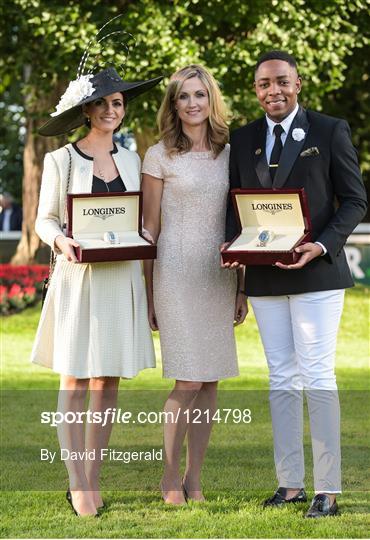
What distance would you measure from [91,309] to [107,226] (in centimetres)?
40

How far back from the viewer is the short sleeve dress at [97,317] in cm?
589

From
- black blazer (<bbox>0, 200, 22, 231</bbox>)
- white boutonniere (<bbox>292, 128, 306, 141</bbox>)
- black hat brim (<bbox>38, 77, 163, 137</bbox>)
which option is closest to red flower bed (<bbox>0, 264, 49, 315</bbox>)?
black blazer (<bbox>0, 200, 22, 231</bbox>)

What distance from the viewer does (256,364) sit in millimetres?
13836

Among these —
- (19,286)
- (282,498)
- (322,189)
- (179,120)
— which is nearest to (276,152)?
(322,189)

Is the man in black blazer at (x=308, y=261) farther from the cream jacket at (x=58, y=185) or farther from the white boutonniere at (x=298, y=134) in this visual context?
the cream jacket at (x=58, y=185)

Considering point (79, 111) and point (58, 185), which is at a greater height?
point (79, 111)

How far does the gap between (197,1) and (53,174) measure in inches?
401

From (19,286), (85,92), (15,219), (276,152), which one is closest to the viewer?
(276,152)

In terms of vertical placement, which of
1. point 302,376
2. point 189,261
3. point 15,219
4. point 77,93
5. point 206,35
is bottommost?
point 15,219

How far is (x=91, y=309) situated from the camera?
19.4ft

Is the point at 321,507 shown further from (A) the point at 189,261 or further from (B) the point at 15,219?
(B) the point at 15,219

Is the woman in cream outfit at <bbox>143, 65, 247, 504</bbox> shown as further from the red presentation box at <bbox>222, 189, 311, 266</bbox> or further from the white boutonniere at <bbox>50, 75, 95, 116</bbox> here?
the white boutonniere at <bbox>50, 75, 95, 116</bbox>

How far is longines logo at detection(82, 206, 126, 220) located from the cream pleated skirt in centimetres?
24

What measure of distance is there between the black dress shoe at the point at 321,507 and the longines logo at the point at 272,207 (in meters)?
1.32
